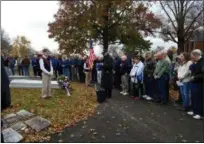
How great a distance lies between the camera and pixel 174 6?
37.0 m

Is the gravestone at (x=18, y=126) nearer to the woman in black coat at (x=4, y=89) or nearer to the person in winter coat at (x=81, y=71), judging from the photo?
the woman in black coat at (x=4, y=89)

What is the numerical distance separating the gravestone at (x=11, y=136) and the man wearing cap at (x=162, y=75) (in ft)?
21.6

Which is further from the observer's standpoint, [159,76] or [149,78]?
[149,78]

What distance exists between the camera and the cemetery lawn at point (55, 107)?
9430mm

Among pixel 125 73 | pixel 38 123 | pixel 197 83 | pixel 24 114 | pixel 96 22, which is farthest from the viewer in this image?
pixel 96 22

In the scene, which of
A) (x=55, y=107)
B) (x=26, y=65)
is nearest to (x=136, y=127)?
(x=55, y=107)

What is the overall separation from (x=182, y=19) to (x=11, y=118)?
28350 millimetres

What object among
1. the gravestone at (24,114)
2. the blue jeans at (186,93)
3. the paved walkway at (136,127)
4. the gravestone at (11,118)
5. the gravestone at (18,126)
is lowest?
the paved walkway at (136,127)

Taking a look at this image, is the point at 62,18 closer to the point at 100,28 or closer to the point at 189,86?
the point at 100,28

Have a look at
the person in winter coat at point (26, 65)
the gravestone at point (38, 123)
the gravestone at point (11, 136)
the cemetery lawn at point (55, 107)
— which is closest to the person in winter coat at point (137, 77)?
the cemetery lawn at point (55, 107)

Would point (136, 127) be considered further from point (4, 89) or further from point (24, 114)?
point (4, 89)

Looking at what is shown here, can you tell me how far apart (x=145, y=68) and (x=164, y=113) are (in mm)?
4017

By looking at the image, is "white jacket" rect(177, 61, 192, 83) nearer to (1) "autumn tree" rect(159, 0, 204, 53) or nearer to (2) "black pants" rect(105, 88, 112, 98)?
(2) "black pants" rect(105, 88, 112, 98)

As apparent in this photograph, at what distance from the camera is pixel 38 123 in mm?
9750
